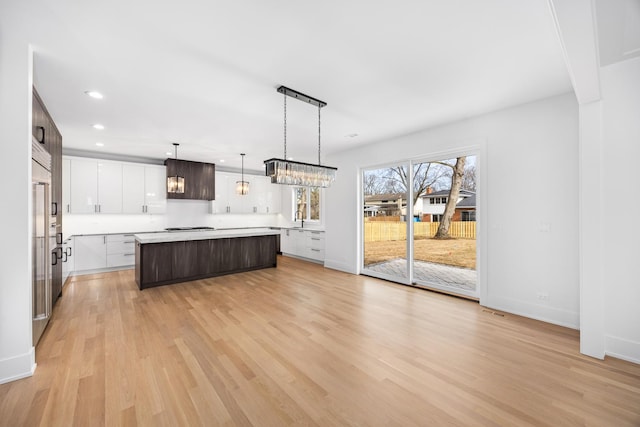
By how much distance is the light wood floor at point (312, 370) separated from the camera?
5.66 ft

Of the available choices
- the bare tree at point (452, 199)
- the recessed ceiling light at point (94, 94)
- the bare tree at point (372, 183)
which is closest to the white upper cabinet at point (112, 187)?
the recessed ceiling light at point (94, 94)

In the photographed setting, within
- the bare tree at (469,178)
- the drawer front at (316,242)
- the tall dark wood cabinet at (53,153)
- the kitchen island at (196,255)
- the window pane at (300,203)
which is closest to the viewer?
the tall dark wood cabinet at (53,153)

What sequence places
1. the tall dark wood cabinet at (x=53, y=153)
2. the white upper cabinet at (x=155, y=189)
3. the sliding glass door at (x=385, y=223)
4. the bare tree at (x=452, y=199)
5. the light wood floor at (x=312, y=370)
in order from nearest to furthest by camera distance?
1. the light wood floor at (x=312, y=370)
2. the tall dark wood cabinet at (x=53, y=153)
3. the bare tree at (x=452, y=199)
4. the sliding glass door at (x=385, y=223)
5. the white upper cabinet at (x=155, y=189)

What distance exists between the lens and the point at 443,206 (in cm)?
452

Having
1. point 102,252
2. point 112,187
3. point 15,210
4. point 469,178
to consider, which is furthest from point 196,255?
point 469,178

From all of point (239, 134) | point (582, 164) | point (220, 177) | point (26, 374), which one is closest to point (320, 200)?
point (220, 177)

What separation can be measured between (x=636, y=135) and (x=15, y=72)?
532cm

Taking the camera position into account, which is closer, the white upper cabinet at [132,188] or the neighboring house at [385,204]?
the neighboring house at [385,204]

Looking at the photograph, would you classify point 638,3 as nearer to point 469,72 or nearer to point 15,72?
point 469,72

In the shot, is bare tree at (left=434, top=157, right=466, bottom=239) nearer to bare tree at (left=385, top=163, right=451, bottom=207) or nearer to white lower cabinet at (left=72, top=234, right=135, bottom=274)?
bare tree at (left=385, top=163, right=451, bottom=207)

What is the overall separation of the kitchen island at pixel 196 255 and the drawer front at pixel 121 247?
109cm

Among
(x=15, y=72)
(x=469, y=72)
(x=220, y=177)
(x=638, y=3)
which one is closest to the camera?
(x=638, y=3)

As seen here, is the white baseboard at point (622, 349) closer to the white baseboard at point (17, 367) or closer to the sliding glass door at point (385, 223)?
the sliding glass door at point (385, 223)

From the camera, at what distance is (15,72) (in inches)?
82.2
